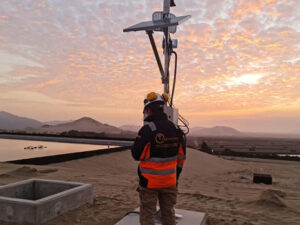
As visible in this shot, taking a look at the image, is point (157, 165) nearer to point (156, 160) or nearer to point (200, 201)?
point (156, 160)

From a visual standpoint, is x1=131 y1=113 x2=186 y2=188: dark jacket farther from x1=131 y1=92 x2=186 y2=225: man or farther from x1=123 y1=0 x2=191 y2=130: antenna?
x1=123 y1=0 x2=191 y2=130: antenna

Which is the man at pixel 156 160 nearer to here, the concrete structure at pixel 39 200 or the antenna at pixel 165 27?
the antenna at pixel 165 27

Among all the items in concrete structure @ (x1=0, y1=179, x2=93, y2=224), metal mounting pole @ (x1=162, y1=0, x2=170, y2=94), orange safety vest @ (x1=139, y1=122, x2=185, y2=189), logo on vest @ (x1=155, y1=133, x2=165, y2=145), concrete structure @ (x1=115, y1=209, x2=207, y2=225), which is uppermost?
metal mounting pole @ (x1=162, y1=0, x2=170, y2=94)

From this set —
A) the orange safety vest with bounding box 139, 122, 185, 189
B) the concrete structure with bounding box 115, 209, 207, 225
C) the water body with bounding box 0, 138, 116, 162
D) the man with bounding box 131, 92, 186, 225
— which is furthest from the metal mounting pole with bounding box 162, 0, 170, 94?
the water body with bounding box 0, 138, 116, 162

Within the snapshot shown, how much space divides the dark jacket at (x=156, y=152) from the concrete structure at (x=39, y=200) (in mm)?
2574

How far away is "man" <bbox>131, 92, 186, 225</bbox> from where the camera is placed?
11.2 ft

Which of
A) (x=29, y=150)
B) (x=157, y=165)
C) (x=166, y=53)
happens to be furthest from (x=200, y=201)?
(x=29, y=150)

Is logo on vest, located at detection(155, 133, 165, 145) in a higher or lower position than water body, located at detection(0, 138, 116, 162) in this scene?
higher

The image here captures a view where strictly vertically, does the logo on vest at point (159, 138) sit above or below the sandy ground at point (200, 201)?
above

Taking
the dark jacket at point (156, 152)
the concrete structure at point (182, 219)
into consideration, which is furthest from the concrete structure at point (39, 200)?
the dark jacket at point (156, 152)

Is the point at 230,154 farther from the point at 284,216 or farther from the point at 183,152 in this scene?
the point at 183,152

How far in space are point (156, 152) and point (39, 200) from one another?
2953 mm

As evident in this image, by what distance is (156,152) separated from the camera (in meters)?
3.42

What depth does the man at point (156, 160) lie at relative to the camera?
3.41 metres
